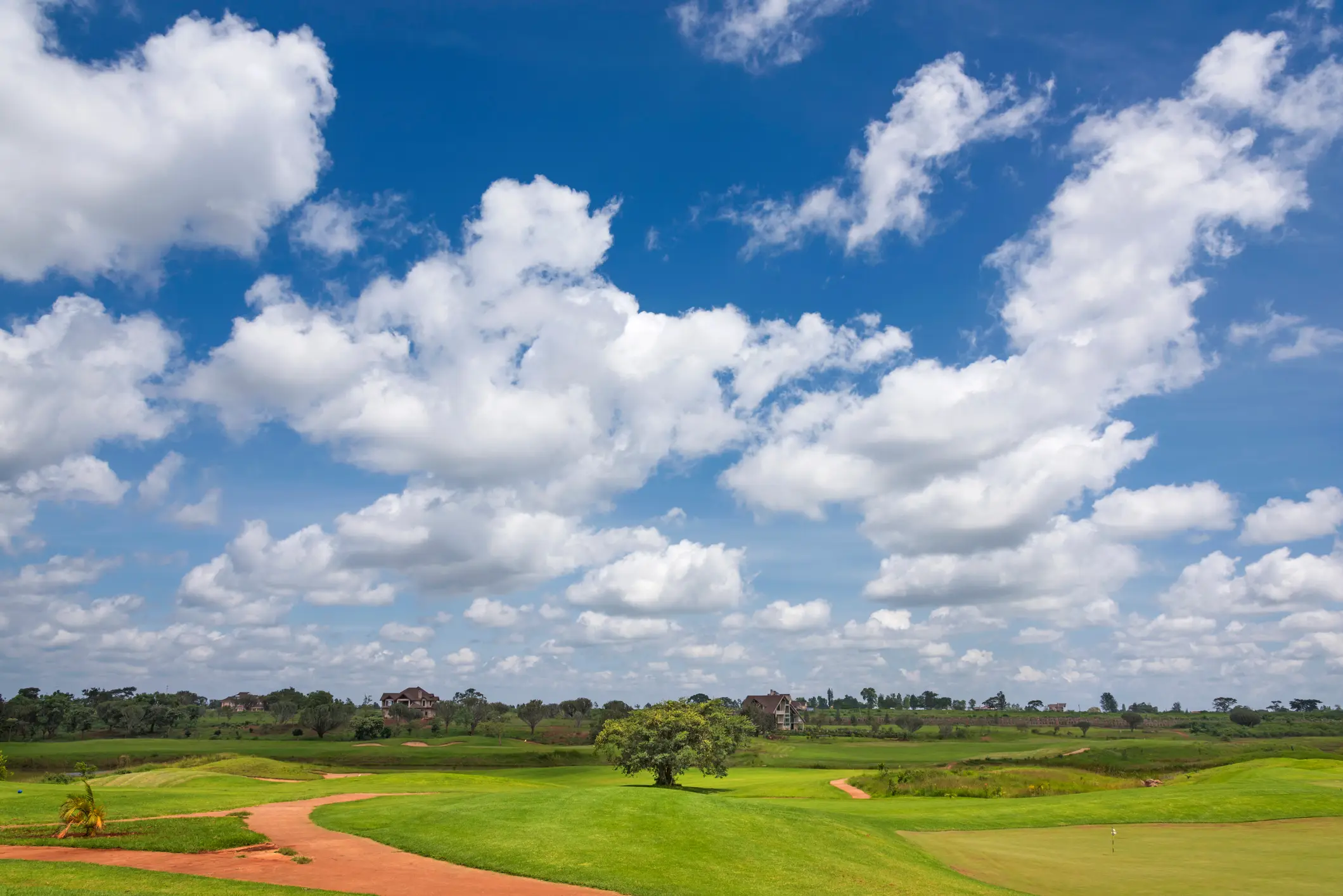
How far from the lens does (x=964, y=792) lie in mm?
68375

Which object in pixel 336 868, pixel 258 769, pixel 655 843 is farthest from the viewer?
pixel 258 769

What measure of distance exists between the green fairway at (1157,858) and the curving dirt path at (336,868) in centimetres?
2040

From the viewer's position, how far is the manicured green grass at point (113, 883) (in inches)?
762

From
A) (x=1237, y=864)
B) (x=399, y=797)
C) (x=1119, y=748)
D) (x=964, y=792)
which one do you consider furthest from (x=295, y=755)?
(x=1119, y=748)

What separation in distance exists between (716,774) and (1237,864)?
41.3 metres

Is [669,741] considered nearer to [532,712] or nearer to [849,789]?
[849,789]

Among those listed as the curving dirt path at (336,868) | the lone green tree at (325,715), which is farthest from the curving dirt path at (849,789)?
the lone green tree at (325,715)

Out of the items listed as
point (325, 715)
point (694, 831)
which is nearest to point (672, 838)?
point (694, 831)

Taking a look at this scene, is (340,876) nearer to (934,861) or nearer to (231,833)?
(231,833)

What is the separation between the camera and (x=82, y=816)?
94.8 ft

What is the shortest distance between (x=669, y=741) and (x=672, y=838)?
36058mm

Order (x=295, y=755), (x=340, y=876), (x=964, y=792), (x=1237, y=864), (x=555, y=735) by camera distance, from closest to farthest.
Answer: (x=340, y=876) < (x=1237, y=864) < (x=964, y=792) < (x=295, y=755) < (x=555, y=735)

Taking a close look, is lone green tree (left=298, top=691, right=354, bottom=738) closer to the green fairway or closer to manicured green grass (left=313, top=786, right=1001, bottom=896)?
manicured green grass (left=313, top=786, right=1001, bottom=896)

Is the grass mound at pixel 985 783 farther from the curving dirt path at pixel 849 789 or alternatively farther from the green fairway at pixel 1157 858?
the green fairway at pixel 1157 858
